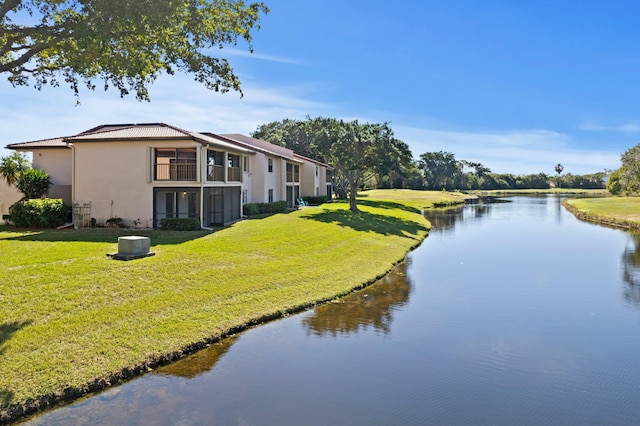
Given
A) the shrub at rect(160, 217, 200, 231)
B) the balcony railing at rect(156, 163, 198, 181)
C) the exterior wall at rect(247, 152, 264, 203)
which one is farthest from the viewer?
the exterior wall at rect(247, 152, 264, 203)

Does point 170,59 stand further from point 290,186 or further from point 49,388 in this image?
point 290,186

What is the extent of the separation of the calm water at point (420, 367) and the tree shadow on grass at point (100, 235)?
1072 centimetres

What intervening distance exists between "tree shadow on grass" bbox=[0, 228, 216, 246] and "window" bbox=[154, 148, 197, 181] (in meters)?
3.67

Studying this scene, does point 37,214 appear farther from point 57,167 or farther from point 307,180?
point 307,180

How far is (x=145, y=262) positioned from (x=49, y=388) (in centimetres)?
908

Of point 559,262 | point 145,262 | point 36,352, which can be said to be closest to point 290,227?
point 145,262

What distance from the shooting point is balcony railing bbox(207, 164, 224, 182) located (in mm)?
31266

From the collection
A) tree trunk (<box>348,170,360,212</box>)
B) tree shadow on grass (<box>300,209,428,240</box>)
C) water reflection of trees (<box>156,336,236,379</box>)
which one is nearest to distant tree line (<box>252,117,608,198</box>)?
tree trunk (<box>348,170,360,212</box>)

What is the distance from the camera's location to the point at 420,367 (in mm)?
12070

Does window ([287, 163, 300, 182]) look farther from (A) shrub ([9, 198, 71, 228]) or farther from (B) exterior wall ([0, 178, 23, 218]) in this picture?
(A) shrub ([9, 198, 71, 228])

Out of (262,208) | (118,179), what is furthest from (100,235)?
(262,208)

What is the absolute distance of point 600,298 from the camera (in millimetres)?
19125

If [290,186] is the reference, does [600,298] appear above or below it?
below

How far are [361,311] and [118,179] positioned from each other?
752 inches
